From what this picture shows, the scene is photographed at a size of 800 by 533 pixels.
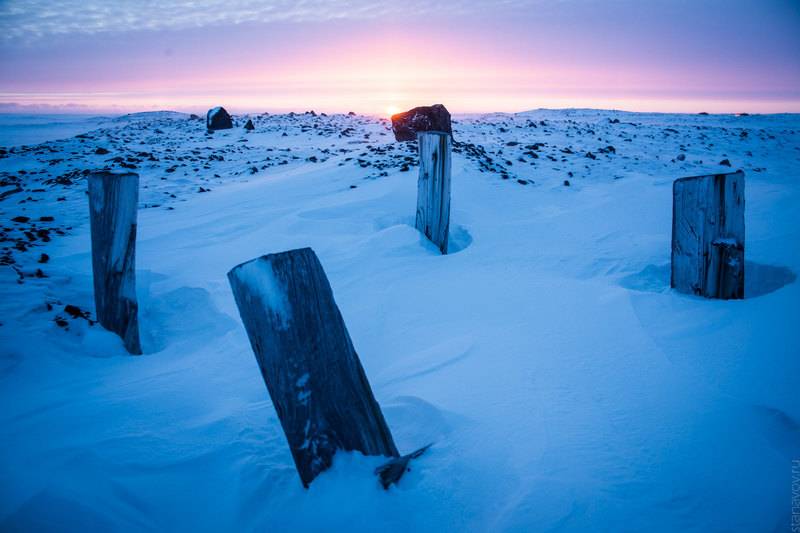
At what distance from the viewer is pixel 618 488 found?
1.50m

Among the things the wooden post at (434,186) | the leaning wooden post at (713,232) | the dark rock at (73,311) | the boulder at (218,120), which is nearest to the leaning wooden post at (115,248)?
the dark rock at (73,311)

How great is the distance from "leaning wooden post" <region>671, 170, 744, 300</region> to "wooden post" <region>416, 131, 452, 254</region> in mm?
2063

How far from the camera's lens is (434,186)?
425 cm

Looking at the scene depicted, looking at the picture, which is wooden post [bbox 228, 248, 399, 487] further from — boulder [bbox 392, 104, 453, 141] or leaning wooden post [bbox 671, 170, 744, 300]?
boulder [bbox 392, 104, 453, 141]

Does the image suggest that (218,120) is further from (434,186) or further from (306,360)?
(306,360)

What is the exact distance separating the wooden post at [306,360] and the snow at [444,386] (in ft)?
0.36

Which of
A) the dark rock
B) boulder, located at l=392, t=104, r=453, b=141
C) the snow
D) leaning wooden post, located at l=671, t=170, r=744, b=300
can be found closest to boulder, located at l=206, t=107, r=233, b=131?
boulder, located at l=392, t=104, r=453, b=141

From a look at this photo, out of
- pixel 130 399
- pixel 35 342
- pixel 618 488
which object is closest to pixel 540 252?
pixel 618 488

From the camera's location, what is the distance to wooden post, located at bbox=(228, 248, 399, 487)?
1.30m

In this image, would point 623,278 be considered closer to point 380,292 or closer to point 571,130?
point 380,292

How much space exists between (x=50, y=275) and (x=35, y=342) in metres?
1.66

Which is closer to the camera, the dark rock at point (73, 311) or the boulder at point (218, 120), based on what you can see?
the dark rock at point (73, 311)

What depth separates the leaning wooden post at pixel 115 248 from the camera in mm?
2568

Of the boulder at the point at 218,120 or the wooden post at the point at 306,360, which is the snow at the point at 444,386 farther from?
the boulder at the point at 218,120
